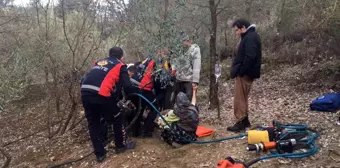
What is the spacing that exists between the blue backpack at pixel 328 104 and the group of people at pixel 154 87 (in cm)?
157

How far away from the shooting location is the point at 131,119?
5.36 metres

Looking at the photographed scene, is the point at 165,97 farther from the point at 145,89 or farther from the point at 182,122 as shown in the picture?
the point at 182,122

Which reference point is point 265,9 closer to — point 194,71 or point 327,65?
point 327,65

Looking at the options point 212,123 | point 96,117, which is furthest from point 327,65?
point 96,117

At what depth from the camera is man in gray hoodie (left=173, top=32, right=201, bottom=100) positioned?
5.30m

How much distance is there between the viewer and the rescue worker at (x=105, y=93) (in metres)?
4.39

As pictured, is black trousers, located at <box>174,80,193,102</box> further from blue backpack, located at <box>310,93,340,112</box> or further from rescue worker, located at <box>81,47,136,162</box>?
blue backpack, located at <box>310,93,340,112</box>

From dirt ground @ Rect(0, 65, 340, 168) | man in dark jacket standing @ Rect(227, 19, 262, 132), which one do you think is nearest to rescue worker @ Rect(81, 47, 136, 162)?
dirt ground @ Rect(0, 65, 340, 168)

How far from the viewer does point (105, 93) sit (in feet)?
14.3

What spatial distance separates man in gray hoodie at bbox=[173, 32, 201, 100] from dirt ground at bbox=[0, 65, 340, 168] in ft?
2.98

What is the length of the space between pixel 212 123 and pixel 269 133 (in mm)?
1572

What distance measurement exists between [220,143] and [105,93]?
71.3 inches

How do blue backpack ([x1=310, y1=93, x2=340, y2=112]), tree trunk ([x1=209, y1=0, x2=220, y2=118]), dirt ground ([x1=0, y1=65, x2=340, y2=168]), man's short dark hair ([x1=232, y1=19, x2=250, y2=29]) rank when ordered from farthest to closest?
tree trunk ([x1=209, y1=0, x2=220, y2=118]) < blue backpack ([x1=310, y1=93, x2=340, y2=112]) < man's short dark hair ([x1=232, y1=19, x2=250, y2=29]) < dirt ground ([x1=0, y1=65, x2=340, y2=168])

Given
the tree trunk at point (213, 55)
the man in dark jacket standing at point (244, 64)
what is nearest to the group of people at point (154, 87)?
the man in dark jacket standing at point (244, 64)
